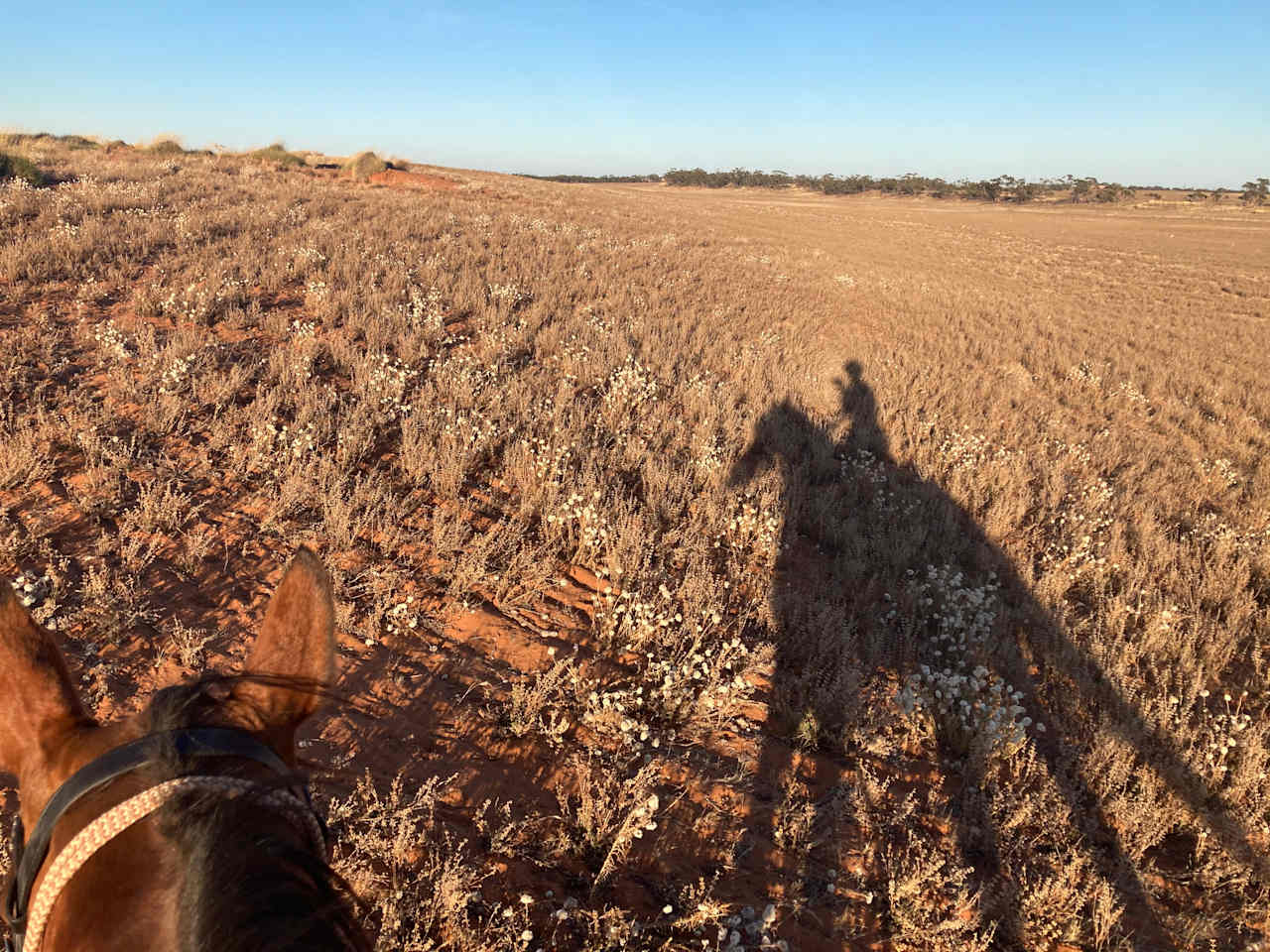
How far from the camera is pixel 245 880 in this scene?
849mm

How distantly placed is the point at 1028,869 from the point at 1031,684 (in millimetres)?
1596

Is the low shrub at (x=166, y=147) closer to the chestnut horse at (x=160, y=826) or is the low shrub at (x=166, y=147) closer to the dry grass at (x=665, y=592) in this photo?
the dry grass at (x=665, y=592)

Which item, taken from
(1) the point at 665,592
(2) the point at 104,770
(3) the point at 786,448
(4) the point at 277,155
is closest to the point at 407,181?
(4) the point at 277,155

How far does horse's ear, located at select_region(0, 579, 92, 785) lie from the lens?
3.86 feet

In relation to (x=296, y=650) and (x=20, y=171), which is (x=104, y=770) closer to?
(x=296, y=650)

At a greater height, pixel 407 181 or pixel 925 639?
pixel 407 181

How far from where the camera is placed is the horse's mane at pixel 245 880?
790 mm

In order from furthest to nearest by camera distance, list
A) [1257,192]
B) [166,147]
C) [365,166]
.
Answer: [1257,192] < [365,166] < [166,147]

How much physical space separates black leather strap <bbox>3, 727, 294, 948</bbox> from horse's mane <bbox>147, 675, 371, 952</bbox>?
25 millimetres

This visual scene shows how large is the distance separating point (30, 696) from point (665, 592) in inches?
125

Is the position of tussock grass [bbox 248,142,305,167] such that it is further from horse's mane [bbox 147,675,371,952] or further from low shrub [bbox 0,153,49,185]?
horse's mane [bbox 147,675,371,952]

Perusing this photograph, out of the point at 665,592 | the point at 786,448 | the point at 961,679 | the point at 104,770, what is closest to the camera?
the point at 104,770

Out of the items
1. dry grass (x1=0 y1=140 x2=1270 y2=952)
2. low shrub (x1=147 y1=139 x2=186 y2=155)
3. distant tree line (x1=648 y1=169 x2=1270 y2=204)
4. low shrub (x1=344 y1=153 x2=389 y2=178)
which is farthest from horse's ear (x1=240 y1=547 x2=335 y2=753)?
distant tree line (x1=648 y1=169 x2=1270 y2=204)

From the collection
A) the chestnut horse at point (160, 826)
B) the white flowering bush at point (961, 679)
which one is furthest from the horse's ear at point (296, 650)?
the white flowering bush at point (961, 679)
